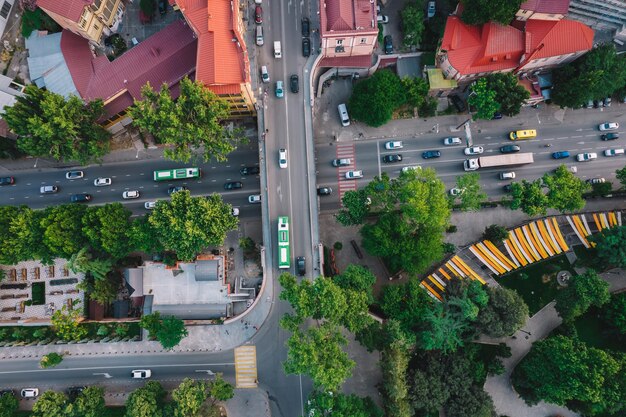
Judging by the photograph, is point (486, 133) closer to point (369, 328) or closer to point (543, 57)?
point (543, 57)

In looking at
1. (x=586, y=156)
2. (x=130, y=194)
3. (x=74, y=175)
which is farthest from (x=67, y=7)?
(x=586, y=156)

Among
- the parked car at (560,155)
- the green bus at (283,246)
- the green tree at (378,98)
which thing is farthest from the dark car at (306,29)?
the parked car at (560,155)

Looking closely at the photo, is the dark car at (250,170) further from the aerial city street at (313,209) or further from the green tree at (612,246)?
the green tree at (612,246)

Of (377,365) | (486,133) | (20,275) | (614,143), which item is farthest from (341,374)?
(614,143)

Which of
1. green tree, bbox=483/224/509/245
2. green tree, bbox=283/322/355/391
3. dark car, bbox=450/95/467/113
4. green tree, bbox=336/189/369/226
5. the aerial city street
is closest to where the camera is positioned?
green tree, bbox=283/322/355/391

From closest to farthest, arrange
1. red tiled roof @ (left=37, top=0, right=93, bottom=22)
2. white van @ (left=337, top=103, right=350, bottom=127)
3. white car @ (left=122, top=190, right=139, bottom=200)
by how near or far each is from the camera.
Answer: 1. red tiled roof @ (left=37, top=0, right=93, bottom=22)
2. white car @ (left=122, top=190, right=139, bottom=200)
3. white van @ (left=337, top=103, right=350, bottom=127)

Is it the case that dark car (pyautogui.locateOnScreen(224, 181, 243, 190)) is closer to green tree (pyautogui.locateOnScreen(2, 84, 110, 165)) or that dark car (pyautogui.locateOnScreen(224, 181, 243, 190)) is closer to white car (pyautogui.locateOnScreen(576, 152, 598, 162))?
green tree (pyautogui.locateOnScreen(2, 84, 110, 165))

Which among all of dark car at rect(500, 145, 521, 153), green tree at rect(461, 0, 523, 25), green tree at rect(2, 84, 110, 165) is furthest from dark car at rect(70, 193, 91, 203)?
dark car at rect(500, 145, 521, 153)
